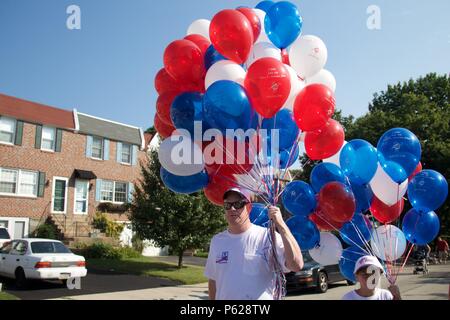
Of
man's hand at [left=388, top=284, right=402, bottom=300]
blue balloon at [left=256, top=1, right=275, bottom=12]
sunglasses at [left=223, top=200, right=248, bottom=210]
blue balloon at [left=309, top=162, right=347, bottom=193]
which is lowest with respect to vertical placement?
man's hand at [left=388, top=284, right=402, bottom=300]

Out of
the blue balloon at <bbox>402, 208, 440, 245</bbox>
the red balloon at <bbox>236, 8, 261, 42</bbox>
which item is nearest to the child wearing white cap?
the blue balloon at <bbox>402, 208, 440, 245</bbox>

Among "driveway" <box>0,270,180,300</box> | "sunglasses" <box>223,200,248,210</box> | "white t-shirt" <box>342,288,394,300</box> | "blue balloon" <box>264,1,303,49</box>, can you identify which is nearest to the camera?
"sunglasses" <box>223,200,248,210</box>

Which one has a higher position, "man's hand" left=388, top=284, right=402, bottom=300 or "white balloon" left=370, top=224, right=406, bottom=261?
"white balloon" left=370, top=224, right=406, bottom=261

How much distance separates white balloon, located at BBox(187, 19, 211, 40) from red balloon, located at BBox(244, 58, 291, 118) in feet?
5.09

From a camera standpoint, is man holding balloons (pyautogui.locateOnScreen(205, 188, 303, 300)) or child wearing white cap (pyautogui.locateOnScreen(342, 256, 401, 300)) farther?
child wearing white cap (pyautogui.locateOnScreen(342, 256, 401, 300))

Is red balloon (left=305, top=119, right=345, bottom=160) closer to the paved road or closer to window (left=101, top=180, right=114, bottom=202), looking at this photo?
the paved road

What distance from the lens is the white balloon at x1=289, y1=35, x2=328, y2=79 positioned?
5121 mm

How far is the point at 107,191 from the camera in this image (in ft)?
82.8

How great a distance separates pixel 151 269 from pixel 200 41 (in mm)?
12769

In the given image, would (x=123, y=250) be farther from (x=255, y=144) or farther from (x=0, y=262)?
(x=255, y=144)

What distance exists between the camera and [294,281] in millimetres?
12242

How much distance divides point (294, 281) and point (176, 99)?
8.93 meters
